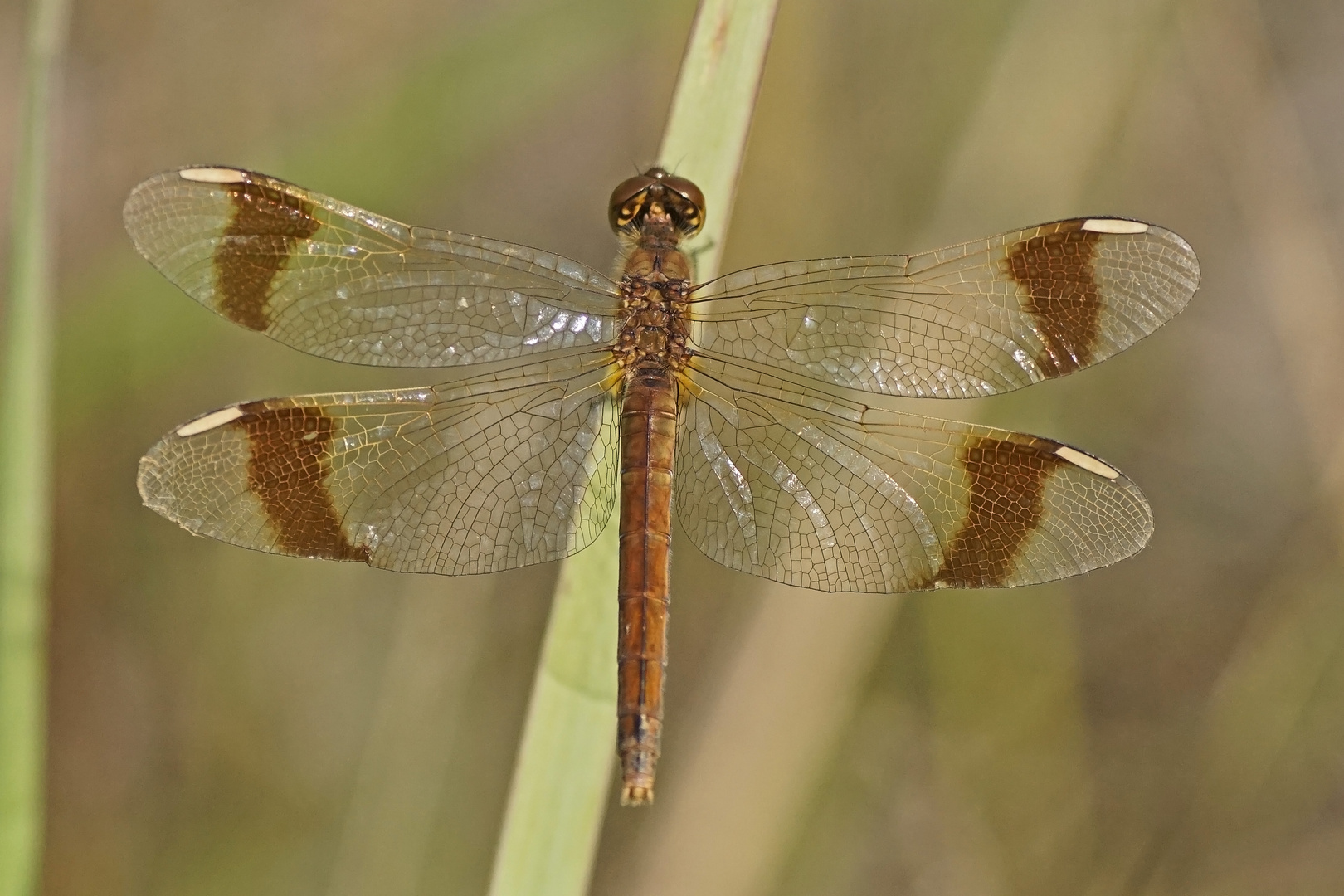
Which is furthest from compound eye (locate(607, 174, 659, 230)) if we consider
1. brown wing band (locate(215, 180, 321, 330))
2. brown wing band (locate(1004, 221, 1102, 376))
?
brown wing band (locate(1004, 221, 1102, 376))

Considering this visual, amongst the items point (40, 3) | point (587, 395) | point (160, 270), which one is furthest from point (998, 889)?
point (40, 3)

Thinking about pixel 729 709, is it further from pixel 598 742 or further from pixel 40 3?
pixel 40 3

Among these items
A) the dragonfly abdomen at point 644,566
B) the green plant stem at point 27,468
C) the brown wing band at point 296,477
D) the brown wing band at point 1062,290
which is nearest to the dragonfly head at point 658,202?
the dragonfly abdomen at point 644,566

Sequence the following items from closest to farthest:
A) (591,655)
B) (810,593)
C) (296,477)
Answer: (591,655) < (296,477) < (810,593)

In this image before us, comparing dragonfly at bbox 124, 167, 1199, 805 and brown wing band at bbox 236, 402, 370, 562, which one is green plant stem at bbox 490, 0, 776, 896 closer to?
dragonfly at bbox 124, 167, 1199, 805

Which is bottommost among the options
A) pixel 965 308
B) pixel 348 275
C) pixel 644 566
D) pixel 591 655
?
pixel 591 655

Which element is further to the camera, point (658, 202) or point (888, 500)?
point (658, 202)

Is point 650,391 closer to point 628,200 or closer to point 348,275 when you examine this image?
point 628,200

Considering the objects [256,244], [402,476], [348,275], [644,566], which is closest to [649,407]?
[644,566]

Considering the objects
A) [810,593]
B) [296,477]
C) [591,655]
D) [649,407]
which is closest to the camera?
[591,655]
